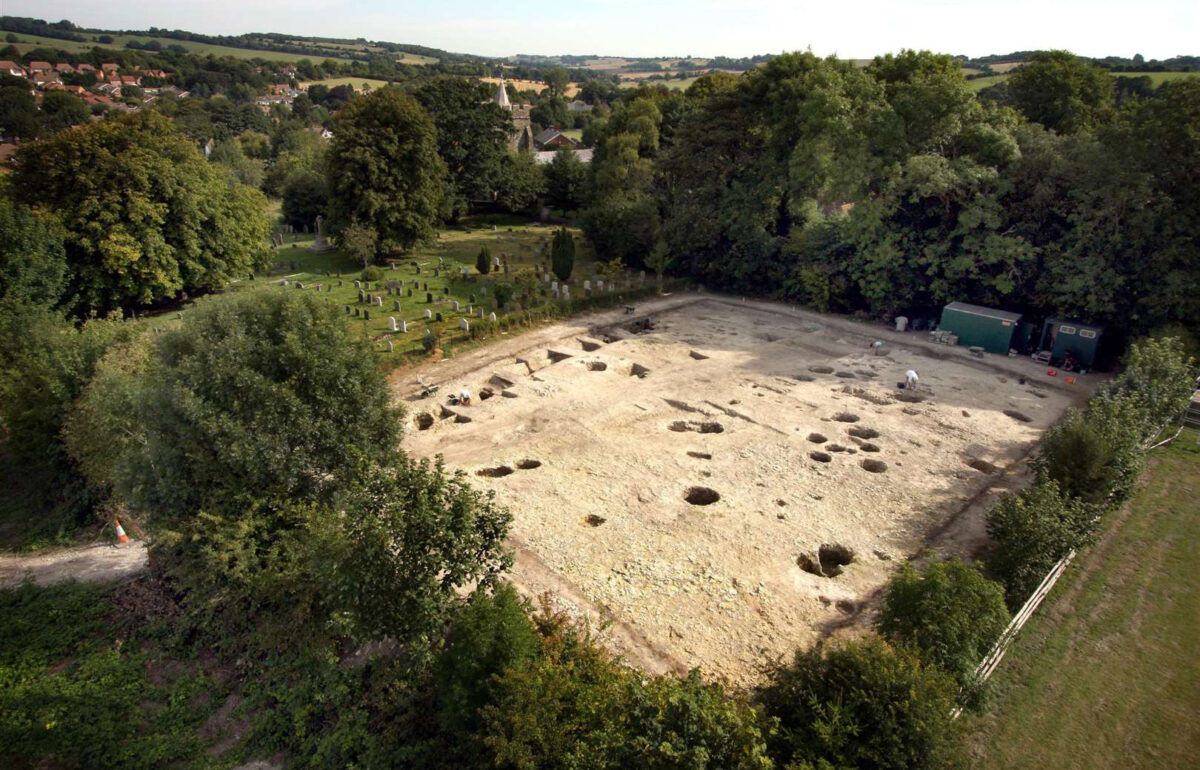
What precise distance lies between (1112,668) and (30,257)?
3551cm

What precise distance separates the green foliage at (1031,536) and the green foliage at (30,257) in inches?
1265

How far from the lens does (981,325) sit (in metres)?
29.2

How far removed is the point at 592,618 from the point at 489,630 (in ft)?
13.4

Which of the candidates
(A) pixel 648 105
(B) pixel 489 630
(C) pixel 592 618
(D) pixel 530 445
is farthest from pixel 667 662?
(A) pixel 648 105

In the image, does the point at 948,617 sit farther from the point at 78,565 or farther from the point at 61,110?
the point at 61,110

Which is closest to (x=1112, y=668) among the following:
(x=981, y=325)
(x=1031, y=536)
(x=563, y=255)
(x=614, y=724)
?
(x=1031, y=536)

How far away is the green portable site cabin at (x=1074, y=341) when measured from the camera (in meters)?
26.8

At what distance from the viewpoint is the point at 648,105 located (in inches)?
2078

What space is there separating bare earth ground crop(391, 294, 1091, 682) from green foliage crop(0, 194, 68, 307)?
14015mm

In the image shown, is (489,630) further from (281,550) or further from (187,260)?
(187,260)

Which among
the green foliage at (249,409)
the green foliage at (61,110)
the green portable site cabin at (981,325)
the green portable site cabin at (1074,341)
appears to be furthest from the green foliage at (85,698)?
the green foliage at (61,110)

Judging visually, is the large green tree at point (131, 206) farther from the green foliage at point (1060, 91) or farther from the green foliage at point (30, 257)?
the green foliage at point (1060, 91)

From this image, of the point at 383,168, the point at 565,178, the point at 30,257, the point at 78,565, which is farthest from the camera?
the point at 565,178

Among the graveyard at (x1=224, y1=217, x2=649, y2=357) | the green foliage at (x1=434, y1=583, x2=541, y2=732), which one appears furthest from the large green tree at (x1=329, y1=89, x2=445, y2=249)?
the green foliage at (x1=434, y1=583, x2=541, y2=732)
